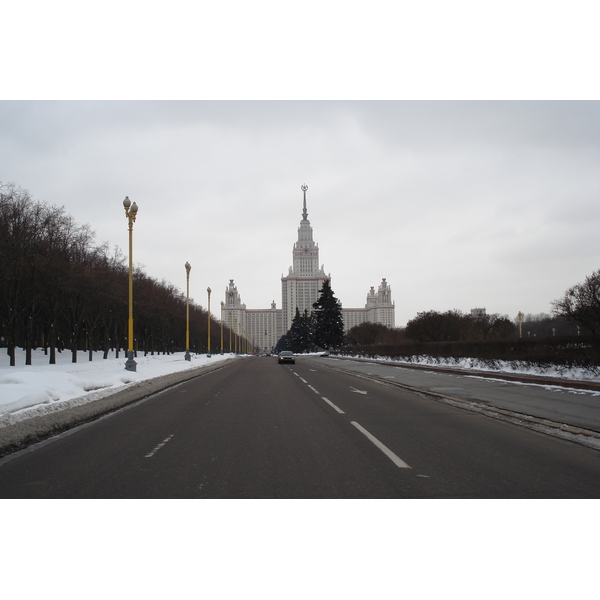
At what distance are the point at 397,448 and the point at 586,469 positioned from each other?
2716mm

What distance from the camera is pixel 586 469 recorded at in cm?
691

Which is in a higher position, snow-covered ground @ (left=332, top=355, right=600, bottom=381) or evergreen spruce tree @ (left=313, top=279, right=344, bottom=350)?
evergreen spruce tree @ (left=313, top=279, right=344, bottom=350)

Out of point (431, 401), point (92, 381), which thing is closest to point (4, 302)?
point (92, 381)

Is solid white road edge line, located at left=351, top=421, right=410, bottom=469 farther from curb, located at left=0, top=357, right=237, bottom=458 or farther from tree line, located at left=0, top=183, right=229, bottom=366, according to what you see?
tree line, located at left=0, top=183, right=229, bottom=366

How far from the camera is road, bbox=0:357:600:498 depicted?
6.04 metres

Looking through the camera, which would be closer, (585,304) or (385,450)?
(385,450)

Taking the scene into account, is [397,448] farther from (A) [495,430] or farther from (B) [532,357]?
(B) [532,357]

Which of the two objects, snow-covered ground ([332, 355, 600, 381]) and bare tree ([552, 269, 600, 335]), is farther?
bare tree ([552, 269, 600, 335])

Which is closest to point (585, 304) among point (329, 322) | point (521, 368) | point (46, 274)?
point (521, 368)

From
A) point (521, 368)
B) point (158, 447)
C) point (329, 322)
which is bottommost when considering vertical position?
point (158, 447)

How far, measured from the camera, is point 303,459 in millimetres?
7605

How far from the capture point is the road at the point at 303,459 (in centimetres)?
604

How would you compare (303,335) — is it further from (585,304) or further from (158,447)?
(158,447)

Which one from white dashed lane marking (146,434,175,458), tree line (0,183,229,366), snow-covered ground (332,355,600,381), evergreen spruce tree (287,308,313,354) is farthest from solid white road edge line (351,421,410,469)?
evergreen spruce tree (287,308,313,354)
